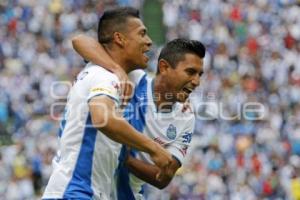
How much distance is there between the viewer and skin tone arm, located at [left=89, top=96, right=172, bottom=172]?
16.0 ft

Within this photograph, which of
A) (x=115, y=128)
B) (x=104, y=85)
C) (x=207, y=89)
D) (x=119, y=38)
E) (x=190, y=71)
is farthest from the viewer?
(x=207, y=89)

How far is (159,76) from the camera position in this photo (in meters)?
5.96

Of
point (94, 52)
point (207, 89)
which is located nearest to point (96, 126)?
point (94, 52)

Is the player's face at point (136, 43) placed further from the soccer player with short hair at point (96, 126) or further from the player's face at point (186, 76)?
the player's face at point (186, 76)

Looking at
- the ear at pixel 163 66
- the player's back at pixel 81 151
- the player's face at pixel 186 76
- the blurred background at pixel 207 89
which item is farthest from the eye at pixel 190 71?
the blurred background at pixel 207 89

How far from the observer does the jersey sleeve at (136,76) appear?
19.4 feet

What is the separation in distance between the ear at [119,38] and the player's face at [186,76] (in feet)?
1.91

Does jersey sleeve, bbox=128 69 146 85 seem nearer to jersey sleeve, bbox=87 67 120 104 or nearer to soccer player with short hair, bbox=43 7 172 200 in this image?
soccer player with short hair, bbox=43 7 172 200

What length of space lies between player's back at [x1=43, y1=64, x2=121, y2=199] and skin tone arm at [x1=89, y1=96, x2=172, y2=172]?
245 millimetres

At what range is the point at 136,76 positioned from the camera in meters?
6.00

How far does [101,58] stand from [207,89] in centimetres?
1302

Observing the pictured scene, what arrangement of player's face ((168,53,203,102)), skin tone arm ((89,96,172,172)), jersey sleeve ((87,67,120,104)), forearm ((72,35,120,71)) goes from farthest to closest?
player's face ((168,53,203,102)) → forearm ((72,35,120,71)) → jersey sleeve ((87,67,120,104)) → skin tone arm ((89,96,172,172))

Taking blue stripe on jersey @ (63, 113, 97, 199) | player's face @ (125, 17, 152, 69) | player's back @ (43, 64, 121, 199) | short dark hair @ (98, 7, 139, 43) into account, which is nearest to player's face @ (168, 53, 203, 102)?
player's face @ (125, 17, 152, 69)

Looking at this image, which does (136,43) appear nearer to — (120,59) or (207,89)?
(120,59)
